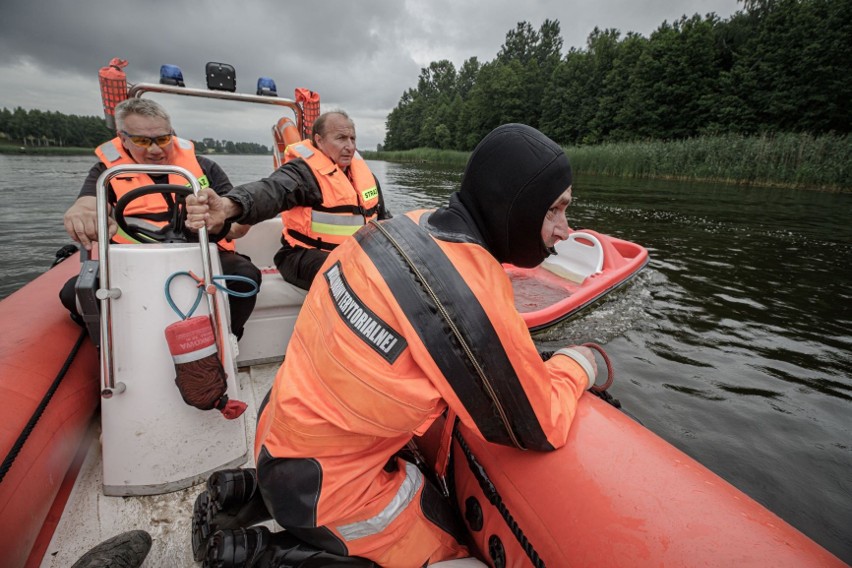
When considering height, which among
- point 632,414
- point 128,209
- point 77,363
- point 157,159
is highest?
point 157,159

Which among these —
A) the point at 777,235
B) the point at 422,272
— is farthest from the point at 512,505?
the point at 777,235

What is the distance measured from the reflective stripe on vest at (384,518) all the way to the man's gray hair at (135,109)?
2464 mm

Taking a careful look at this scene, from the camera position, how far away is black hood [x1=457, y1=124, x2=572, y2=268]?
1160 millimetres

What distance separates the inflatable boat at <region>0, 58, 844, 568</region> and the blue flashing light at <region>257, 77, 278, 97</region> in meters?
2.92

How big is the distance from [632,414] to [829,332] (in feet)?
9.68

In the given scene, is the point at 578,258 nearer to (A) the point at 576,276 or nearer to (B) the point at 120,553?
(A) the point at 576,276

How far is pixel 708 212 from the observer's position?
11.0 m

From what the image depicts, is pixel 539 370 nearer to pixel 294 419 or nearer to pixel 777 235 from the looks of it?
pixel 294 419

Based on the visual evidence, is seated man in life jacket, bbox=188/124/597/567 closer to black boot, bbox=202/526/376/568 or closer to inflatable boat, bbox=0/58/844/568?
black boot, bbox=202/526/376/568

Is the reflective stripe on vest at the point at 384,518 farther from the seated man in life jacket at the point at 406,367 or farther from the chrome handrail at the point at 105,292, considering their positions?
the chrome handrail at the point at 105,292

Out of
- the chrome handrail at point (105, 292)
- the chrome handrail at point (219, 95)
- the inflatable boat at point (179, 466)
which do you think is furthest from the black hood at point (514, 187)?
the chrome handrail at point (219, 95)

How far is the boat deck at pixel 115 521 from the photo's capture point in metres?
1.59

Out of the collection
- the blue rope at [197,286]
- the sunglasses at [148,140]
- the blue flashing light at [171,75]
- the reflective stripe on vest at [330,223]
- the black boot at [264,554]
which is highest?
the blue flashing light at [171,75]

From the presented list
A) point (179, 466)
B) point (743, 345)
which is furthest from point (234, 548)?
point (743, 345)
